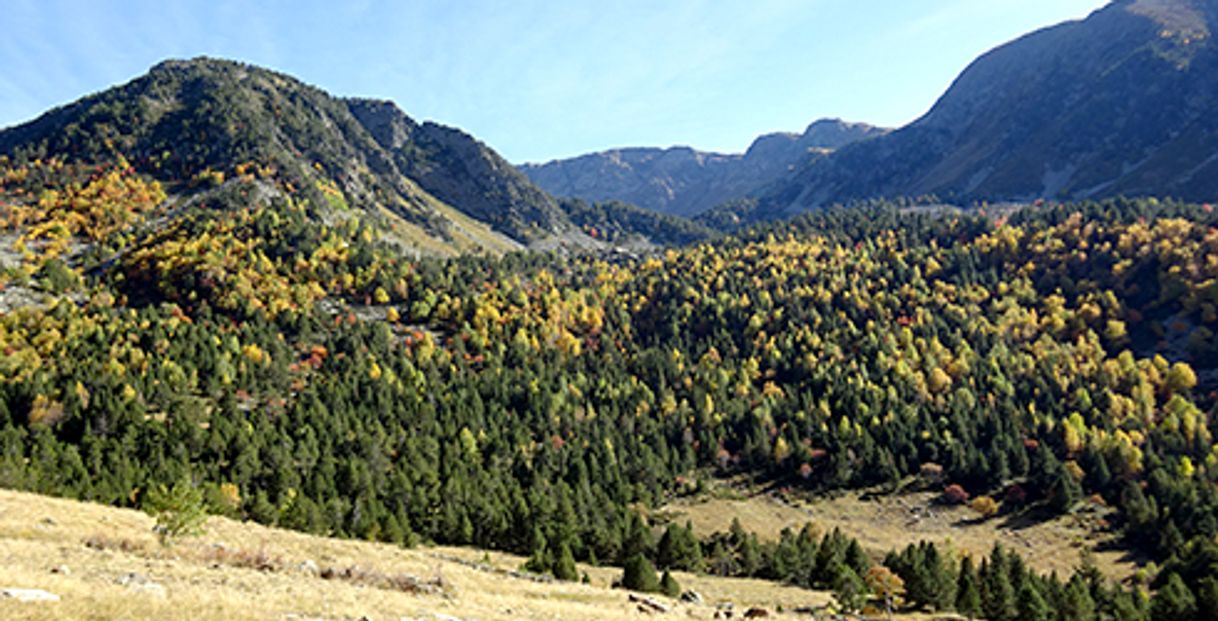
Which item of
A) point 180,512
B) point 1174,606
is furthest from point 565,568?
point 1174,606

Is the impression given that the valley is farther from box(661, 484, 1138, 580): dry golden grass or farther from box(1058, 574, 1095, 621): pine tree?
box(661, 484, 1138, 580): dry golden grass

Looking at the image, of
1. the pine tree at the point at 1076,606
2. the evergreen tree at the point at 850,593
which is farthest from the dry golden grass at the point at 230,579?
the pine tree at the point at 1076,606

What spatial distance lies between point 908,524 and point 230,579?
13257 cm

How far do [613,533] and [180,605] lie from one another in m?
78.4

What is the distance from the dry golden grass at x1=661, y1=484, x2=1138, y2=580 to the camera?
11564cm

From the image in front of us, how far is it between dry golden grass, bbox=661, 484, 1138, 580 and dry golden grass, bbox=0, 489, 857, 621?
253 ft

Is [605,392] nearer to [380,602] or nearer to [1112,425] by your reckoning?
[1112,425]

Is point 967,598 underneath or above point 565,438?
underneath

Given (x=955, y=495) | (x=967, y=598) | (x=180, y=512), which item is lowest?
(x=955, y=495)

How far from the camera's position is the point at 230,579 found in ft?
95.2

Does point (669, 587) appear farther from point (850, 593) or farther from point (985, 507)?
point (985, 507)

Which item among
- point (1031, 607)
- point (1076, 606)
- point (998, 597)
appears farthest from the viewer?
point (998, 597)

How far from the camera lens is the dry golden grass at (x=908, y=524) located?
115644mm

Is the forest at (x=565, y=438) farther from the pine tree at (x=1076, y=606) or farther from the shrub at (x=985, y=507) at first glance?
the shrub at (x=985, y=507)
